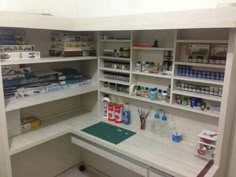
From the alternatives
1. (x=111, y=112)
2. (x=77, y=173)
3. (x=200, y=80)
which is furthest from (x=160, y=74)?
(x=77, y=173)

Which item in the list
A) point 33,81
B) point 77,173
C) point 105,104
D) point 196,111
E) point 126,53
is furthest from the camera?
point 77,173

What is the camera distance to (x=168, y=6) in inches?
69.7

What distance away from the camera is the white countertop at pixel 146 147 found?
4.79 feet

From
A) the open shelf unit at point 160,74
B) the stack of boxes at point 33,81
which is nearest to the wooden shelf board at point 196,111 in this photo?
the open shelf unit at point 160,74

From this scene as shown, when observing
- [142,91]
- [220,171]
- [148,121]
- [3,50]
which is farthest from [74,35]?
[220,171]

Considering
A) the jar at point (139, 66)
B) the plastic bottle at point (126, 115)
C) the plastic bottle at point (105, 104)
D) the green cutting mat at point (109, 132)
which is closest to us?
the green cutting mat at point (109, 132)

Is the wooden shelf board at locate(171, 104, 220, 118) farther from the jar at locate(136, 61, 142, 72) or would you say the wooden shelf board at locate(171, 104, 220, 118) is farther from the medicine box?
the medicine box

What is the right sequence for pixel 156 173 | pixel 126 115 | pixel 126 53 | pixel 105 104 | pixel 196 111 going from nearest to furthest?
pixel 156 173, pixel 196 111, pixel 126 53, pixel 126 115, pixel 105 104

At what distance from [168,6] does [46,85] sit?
1.29m

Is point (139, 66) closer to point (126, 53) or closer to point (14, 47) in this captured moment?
point (126, 53)

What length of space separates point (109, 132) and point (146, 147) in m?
0.40

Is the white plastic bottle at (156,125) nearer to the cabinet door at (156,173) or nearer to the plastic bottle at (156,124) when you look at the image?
the plastic bottle at (156,124)

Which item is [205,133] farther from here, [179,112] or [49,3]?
[49,3]

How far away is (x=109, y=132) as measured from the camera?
77.2 inches
